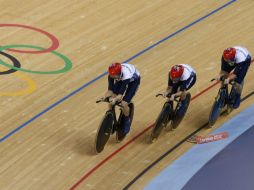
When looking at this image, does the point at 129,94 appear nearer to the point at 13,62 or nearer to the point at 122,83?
the point at 122,83

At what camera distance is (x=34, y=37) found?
11.7m

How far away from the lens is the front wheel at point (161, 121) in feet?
30.1

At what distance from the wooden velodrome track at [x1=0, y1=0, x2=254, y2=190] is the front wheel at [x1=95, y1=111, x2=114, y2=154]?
0.47 feet

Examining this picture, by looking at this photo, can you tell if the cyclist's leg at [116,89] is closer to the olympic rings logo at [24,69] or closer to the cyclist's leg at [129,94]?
the cyclist's leg at [129,94]

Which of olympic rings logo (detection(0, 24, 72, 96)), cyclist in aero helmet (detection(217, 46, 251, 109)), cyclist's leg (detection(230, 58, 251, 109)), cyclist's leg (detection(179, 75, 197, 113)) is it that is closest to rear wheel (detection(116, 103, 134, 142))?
cyclist's leg (detection(179, 75, 197, 113))

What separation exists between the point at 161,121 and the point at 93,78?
1.83 metres

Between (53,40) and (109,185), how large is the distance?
12.2 feet

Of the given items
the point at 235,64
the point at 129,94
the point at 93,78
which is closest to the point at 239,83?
the point at 235,64

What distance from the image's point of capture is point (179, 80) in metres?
9.05

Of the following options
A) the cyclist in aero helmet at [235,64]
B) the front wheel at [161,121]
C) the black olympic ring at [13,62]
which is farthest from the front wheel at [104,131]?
the black olympic ring at [13,62]

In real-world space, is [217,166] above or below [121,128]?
below

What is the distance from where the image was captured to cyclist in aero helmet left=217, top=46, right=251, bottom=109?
9.24 m

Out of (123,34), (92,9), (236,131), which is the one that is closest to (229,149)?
(236,131)

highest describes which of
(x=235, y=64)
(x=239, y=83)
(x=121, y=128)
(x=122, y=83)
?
(x=122, y=83)
